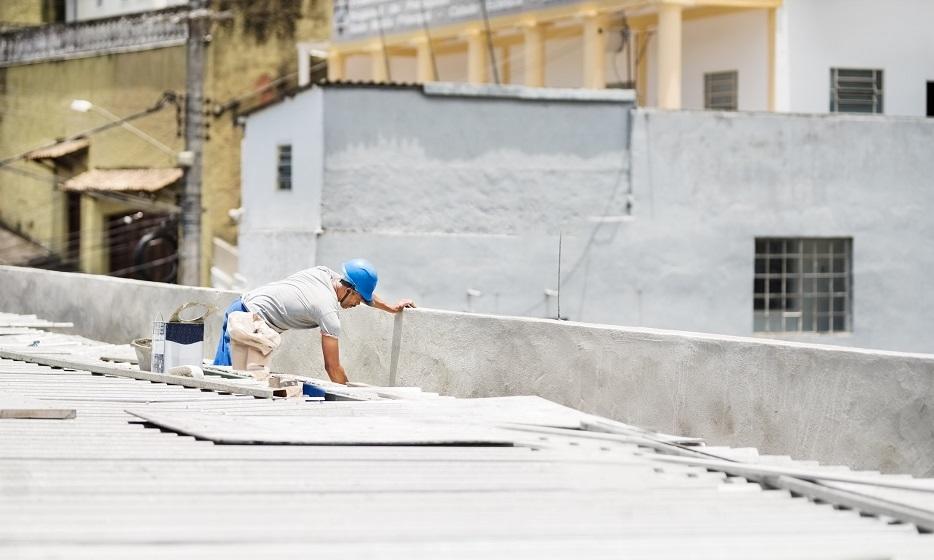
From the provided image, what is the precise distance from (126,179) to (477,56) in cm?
1060

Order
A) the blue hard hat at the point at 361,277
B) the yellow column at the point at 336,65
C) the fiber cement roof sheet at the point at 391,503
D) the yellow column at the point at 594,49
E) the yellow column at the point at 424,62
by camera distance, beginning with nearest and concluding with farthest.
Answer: the fiber cement roof sheet at the point at 391,503 → the blue hard hat at the point at 361,277 → the yellow column at the point at 594,49 → the yellow column at the point at 424,62 → the yellow column at the point at 336,65

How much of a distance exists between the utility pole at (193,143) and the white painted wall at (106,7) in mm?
12511

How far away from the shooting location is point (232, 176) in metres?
35.8

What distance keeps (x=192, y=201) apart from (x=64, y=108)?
15806 millimetres

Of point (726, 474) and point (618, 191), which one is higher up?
point (618, 191)

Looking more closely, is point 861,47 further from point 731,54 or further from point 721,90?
point 721,90

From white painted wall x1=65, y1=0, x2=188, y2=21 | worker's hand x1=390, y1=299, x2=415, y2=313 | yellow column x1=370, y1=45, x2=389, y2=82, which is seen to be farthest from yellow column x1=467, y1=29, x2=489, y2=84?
worker's hand x1=390, y1=299, x2=415, y2=313

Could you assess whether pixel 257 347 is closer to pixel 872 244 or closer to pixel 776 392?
pixel 776 392

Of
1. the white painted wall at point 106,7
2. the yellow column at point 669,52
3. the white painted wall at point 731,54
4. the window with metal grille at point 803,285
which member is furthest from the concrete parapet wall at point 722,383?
the white painted wall at point 106,7

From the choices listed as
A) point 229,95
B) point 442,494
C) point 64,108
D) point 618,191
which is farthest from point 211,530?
point 64,108

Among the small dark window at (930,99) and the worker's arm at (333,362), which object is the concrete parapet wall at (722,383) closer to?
the worker's arm at (333,362)

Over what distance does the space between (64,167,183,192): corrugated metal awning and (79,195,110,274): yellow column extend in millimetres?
888

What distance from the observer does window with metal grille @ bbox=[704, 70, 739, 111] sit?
27.2m

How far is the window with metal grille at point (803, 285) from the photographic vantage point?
24516mm
